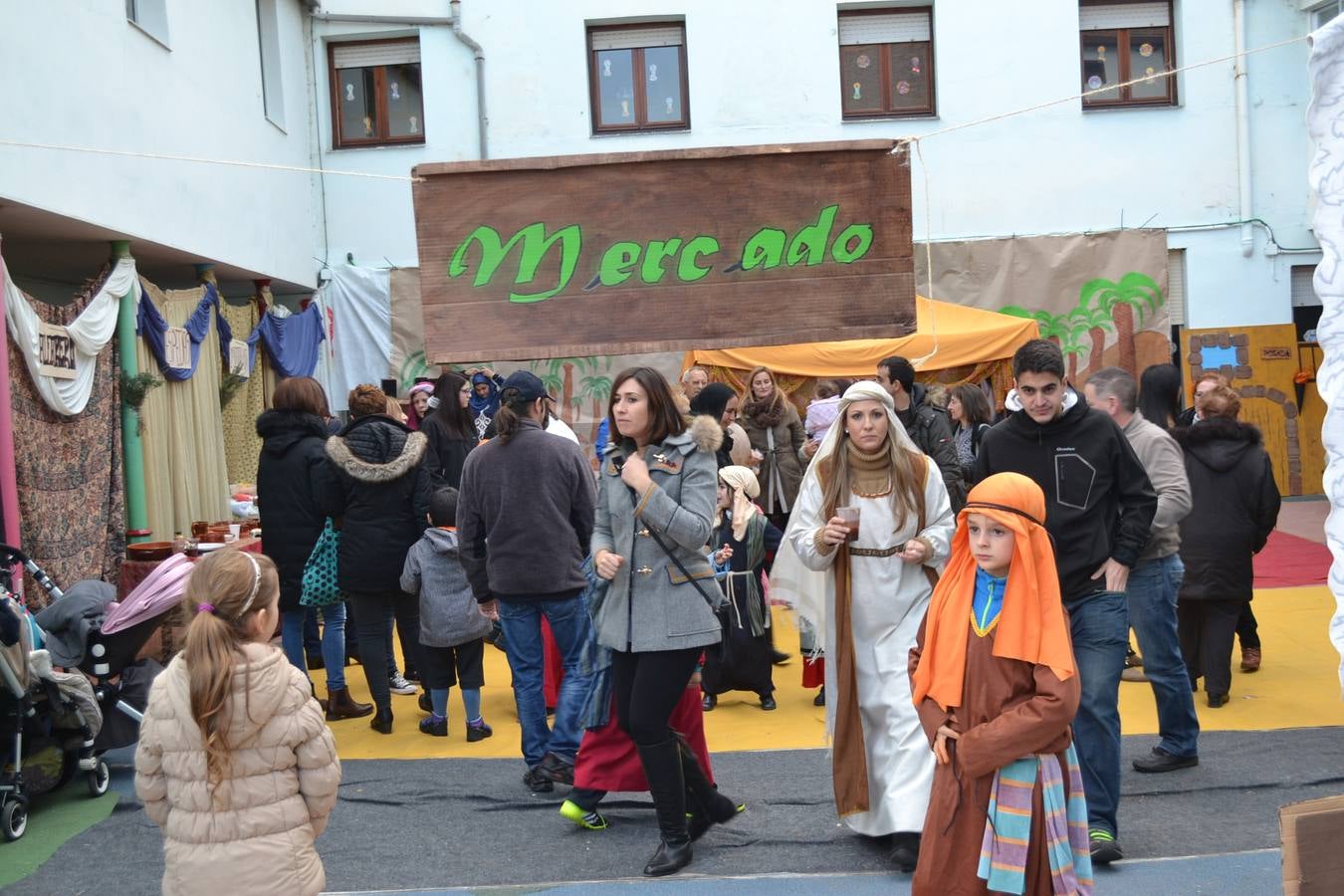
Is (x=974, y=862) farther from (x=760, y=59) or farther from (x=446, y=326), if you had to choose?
(x=760, y=59)

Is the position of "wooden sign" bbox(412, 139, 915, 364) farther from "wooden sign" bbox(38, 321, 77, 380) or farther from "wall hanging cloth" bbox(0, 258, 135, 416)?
"wooden sign" bbox(38, 321, 77, 380)

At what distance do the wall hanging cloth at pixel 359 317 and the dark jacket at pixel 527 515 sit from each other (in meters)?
9.60

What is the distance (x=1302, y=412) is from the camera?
15219 mm

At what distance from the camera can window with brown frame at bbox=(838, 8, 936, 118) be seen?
15281mm

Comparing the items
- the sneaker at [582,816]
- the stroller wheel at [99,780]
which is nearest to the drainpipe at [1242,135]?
the sneaker at [582,816]

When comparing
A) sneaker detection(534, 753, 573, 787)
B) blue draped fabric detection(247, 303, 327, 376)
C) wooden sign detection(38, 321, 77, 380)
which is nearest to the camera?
sneaker detection(534, 753, 573, 787)

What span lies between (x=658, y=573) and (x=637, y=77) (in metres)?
11.8

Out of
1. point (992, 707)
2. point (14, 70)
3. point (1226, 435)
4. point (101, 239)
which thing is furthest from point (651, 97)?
point (992, 707)

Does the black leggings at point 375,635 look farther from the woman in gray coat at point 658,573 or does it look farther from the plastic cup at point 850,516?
the plastic cup at point 850,516

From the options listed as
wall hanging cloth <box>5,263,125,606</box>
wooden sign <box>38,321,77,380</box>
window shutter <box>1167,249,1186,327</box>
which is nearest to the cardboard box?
wall hanging cloth <box>5,263,125,606</box>

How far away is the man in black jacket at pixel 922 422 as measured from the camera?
25.8 feet

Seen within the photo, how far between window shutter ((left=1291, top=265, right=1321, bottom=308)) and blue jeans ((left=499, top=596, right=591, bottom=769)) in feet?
40.7

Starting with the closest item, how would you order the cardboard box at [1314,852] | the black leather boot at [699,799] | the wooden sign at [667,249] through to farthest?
the cardboard box at [1314,852] < the wooden sign at [667,249] < the black leather boot at [699,799]

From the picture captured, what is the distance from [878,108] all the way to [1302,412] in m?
6.35
